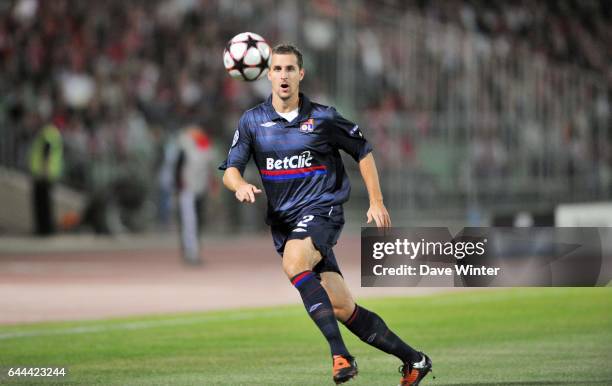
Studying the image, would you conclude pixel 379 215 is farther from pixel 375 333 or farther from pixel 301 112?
pixel 301 112

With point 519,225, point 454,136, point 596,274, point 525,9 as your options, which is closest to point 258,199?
point 454,136

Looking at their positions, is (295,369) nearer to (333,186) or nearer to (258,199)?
(333,186)

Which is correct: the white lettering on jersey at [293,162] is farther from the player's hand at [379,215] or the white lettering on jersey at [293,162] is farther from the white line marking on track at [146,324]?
the white line marking on track at [146,324]

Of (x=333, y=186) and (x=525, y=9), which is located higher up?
(x=525, y=9)

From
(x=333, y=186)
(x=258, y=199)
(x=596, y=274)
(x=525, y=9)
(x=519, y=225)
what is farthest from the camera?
(x=525, y=9)

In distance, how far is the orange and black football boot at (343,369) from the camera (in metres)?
7.25

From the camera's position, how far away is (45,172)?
25.3m

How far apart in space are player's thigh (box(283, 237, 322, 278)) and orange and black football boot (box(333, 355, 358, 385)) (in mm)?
634

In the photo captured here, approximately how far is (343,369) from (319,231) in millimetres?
958

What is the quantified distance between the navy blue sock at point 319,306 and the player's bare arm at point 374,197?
1.67 feet

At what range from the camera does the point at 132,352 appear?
1069 centimetres

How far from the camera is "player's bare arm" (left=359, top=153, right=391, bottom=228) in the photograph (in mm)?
7625

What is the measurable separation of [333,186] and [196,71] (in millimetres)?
21460

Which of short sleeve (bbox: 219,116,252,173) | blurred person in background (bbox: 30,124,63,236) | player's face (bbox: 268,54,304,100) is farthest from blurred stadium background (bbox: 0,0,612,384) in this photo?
player's face (bbox: 268,54,304,100)
